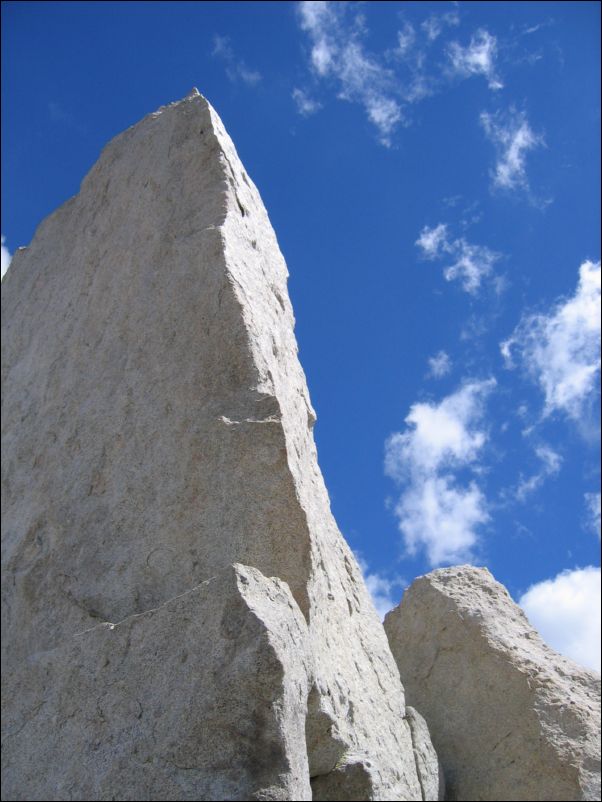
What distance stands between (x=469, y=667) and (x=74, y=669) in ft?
10.8

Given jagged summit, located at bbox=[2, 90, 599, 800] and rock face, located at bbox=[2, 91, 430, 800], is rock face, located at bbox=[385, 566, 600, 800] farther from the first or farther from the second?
rock face, located at bbox=[2, 91, 430, 800]

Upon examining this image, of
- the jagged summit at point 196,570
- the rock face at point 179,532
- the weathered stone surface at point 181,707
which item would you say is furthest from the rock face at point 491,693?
the weathered stone surface at point 181,707

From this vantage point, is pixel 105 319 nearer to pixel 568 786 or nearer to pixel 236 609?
pixel 236 609

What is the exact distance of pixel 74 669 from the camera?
402 cm

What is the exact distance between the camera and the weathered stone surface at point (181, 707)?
11.0 ft

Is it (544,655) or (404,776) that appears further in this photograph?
(544,655)

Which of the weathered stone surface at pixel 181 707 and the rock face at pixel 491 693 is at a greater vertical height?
the rock face at pixel 491 693

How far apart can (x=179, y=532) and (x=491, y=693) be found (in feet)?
9.63

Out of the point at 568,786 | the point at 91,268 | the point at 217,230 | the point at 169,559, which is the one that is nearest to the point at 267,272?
the point at 217,230

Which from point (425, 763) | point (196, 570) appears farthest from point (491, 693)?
point (196, 570)

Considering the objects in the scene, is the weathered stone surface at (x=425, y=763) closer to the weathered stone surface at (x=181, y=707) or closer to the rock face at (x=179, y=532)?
the rock face at (x=179, y=532)

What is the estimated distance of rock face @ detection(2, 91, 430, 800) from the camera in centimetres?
351

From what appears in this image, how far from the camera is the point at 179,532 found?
4.43 m

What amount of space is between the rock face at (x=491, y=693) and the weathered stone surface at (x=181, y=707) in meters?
2.69
